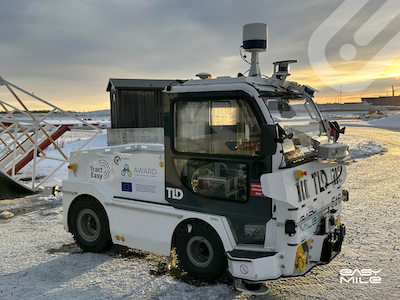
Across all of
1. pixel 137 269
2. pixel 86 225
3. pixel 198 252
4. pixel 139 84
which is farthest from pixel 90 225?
pixel 139 84

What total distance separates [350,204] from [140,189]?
542 cm

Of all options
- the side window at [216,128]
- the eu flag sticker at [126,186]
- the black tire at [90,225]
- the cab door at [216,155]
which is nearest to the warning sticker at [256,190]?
the cab door at [216,155]

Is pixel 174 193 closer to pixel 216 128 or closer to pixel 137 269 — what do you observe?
pixel 216 128

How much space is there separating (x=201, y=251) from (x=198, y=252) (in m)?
0.04

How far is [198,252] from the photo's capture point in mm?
4418

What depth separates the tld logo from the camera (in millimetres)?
4434

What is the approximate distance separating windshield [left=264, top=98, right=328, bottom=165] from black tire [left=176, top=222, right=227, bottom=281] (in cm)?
135

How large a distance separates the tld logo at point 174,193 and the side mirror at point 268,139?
4.64 ft

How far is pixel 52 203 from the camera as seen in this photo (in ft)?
28.3

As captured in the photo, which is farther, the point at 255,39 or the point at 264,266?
the point at 255,39

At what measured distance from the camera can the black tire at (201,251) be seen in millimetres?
4152

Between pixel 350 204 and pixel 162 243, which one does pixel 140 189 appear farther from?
pixel 350 204

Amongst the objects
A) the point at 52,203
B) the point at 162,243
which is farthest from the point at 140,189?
the point at 52,203
